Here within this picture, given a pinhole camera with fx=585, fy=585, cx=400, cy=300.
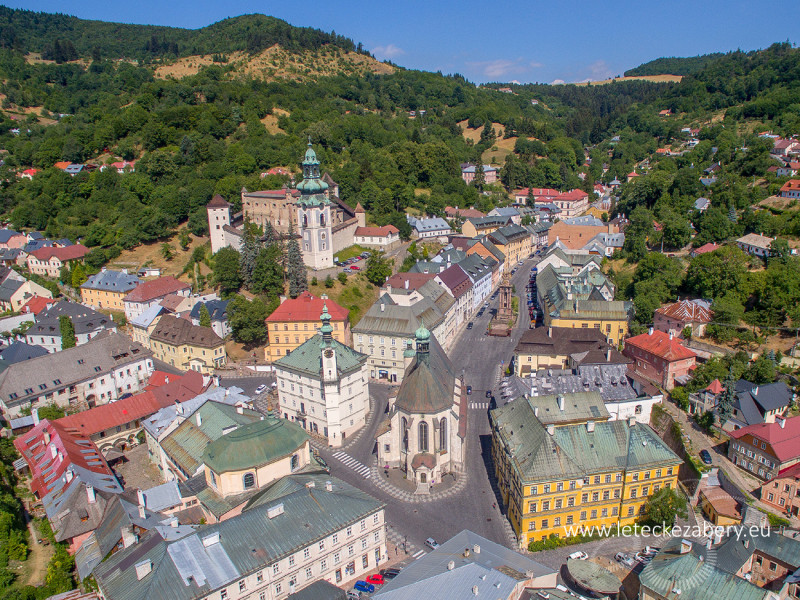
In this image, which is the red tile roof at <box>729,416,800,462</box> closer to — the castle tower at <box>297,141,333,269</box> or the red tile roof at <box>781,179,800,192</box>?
the red tile roof at <box>781,179,800,192</box>

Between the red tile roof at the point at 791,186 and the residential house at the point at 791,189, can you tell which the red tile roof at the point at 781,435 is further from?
the red tile roof at the point at 791,186

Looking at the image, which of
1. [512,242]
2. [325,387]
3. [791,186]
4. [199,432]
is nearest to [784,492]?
[325,387]

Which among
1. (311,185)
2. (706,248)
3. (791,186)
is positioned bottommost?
(706,248)

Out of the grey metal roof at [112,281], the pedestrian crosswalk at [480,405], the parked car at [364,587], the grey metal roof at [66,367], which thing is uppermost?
the grey metal roof at [112,281]

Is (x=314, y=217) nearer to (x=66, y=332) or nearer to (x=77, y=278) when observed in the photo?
(x=66, y=332)

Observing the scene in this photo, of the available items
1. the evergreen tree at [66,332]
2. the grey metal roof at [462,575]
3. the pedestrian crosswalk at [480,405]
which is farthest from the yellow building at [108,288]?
the grey metal roof at [462,575]

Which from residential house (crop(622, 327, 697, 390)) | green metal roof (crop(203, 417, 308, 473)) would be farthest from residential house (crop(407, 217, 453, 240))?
green metal roof (crop(203, 417, 308, 473))

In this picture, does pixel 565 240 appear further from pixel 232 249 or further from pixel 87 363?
pixel 87 363
